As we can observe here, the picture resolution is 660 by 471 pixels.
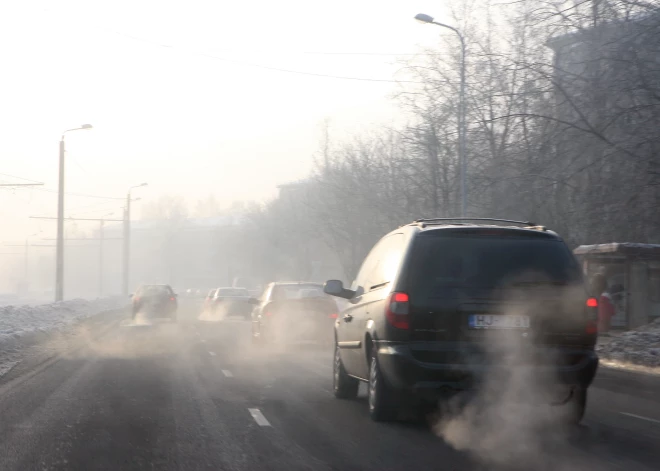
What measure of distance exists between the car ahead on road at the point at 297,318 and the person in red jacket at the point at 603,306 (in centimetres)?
685

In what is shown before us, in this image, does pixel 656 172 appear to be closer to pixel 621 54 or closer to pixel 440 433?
pixel 621 54

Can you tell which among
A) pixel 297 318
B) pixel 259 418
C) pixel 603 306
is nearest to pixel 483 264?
pixel 259 418

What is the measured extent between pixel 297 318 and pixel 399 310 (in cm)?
1221

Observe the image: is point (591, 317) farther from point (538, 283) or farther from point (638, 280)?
point (638, 280)

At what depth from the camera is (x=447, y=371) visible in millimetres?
8180

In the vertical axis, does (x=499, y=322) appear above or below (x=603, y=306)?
above

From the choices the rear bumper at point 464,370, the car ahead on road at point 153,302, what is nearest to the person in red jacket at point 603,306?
the rear bumper at point 464,370

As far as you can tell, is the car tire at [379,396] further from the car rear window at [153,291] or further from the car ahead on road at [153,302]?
the car rear window at [153,291]

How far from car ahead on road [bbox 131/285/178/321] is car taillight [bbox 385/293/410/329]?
3151 cm

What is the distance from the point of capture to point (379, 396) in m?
9.12

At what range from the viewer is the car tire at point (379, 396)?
29.7 feet

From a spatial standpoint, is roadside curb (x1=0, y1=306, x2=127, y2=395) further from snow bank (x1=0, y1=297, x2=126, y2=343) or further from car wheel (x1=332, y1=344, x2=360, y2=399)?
car wheel (x1=332, y1=344, x2=360, y2=399)

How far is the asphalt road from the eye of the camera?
7234 mm

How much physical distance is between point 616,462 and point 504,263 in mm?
2065
